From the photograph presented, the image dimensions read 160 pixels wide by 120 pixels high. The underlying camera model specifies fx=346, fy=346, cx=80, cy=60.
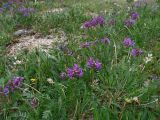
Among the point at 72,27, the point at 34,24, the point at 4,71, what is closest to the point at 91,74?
the point at 4,71

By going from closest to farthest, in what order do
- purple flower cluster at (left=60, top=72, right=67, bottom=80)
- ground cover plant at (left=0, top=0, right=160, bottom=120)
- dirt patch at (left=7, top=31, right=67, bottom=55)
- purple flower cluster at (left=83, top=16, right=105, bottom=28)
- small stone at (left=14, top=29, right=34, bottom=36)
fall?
ground cover plant at (left=0, top=0, right=160, bottom=120)
purple flower cluster at (left=60, top=72, right=67, bottom=80)
purple flower cluster at (left=83, top=16, right=105, bottom=28)
dirt patch at (left=7, top=31, right=67, bottom=55)
small stone at (left=14, top=29, right=34, bottom=36)

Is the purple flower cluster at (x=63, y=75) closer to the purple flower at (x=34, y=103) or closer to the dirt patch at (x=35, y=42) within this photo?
the purple flower at (x=34, y=103)

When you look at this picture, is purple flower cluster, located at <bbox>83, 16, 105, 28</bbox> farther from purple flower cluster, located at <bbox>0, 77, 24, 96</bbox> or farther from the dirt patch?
purple flower cluster, located at <bbox>0, 77, 24, 96</bbox>

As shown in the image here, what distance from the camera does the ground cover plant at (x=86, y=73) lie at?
13.3 feet

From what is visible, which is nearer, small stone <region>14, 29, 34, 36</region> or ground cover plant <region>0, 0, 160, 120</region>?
ground cover plant <region>0, 0, 160, 120</region>

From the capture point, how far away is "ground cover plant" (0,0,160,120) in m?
4.06

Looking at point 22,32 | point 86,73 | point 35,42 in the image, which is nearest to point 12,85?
point 86,73

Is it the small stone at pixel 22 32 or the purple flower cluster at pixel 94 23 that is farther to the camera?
the small stone at pixel 22 32

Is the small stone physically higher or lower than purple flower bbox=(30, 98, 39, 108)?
lower

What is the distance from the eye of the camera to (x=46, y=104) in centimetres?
418

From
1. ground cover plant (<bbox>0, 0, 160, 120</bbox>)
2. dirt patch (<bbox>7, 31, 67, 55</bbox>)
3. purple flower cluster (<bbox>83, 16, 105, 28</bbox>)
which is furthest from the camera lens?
dirt patch (<bbox>7, 31, 67, 55</bbox>)

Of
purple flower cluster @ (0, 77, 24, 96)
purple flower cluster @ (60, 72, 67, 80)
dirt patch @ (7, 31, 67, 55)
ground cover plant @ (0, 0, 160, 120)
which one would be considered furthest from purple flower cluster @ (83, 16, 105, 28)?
purple flower cluster @ (0, 77, 24, 96)

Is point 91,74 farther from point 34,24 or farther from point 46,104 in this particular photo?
point 34,24

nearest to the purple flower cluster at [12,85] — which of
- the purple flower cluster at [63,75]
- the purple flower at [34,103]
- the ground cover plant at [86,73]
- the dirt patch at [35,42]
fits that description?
the ground cover plant at [86,73]
